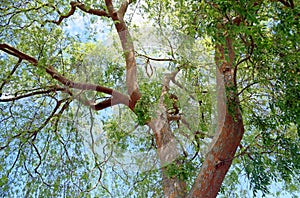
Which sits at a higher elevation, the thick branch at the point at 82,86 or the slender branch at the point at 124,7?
the slender branch at the point at 124,7

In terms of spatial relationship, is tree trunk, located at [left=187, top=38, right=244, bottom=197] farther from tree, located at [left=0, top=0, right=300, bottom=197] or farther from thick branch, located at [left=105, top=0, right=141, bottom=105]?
thick branch, located at [left=105, top=0, right=141, bottom=105]

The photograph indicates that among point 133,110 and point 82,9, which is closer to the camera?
point 133,110

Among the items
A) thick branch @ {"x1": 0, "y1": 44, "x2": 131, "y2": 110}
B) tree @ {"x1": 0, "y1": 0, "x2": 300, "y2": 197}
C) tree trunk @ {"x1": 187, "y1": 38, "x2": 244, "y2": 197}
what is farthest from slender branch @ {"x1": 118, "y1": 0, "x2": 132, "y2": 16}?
tree trunk @ {"x1": 187, "y1": 38, "x2": 244, "y2": 197}

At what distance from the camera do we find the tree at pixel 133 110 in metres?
2.86

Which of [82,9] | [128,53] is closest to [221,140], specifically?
[128,53]

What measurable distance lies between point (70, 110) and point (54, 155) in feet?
1.50

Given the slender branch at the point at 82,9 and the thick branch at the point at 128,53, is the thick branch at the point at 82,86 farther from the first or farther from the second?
the slender branch at the point at 82,9

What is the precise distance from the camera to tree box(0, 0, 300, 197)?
2.86m

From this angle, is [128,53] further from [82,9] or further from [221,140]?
[221,140]

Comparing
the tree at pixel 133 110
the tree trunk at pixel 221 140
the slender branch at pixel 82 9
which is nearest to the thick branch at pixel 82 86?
the tree at pixel 133 110

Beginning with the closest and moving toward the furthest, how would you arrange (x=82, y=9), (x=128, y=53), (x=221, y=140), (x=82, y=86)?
(x=221, y=140) → (x=82, y=86) → (x=128, y=53) → (x=82, y=9)

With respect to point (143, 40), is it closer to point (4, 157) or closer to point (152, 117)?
point (152, 117)

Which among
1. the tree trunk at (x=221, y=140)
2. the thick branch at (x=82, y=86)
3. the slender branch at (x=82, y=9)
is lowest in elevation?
the tree trunk at (x=221, y=140)

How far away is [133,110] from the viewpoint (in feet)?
11.3
